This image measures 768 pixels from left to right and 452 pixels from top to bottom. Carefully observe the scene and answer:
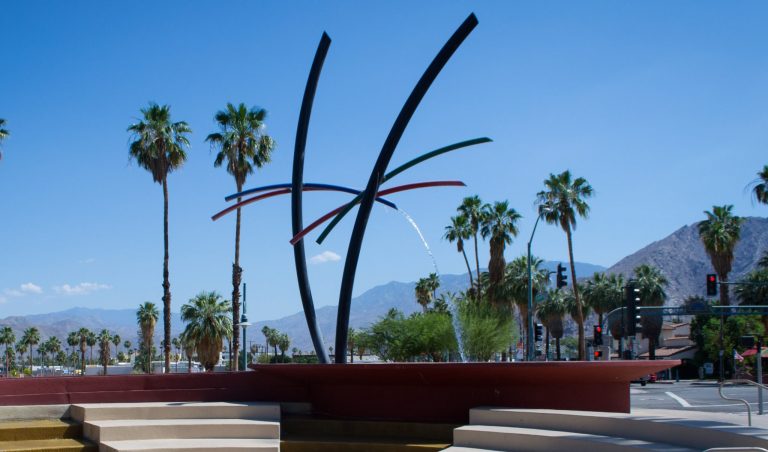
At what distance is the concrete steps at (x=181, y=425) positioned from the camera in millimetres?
13758

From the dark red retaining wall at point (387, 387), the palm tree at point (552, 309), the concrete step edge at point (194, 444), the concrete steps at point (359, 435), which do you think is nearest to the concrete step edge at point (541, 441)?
the concrete steps at point (359, 435)

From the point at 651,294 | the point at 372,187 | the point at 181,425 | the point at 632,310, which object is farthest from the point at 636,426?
the point at 651,294

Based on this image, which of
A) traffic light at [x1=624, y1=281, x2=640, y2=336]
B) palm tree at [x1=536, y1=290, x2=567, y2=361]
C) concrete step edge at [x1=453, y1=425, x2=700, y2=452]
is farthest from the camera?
palm tree at [x1=536, y1=290, x2=567, y2=361]

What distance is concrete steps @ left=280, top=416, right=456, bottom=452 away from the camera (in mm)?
13898

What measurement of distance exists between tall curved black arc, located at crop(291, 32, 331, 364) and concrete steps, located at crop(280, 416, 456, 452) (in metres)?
3.82

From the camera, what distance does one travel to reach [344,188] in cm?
2186

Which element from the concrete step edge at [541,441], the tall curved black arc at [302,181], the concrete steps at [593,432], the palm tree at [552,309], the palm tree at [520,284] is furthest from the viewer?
the palm tree at [552,309]

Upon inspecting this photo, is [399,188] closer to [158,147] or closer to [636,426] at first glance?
[636,426]

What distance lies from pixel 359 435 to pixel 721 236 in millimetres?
58590

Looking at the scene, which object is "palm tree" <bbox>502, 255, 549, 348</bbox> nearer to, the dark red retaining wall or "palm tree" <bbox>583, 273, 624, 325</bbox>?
"palm tree" <bbox>583, 273, 624, 325</bbox>

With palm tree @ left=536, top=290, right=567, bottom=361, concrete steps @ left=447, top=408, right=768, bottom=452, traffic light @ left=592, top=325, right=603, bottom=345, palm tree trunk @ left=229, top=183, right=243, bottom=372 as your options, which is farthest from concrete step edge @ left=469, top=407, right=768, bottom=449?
palm tree @ left=536, top=290, right=567, bottom=361

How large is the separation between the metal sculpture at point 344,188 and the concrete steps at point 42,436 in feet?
18.9

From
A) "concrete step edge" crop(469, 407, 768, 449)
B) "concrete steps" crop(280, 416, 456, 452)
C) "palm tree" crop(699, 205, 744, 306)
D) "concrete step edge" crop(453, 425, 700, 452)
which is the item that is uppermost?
"palm tree" crop(699, 205, 744, 306)

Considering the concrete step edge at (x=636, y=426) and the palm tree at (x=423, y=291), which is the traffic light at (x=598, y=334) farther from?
the palm tree at (x=423, y=291)
